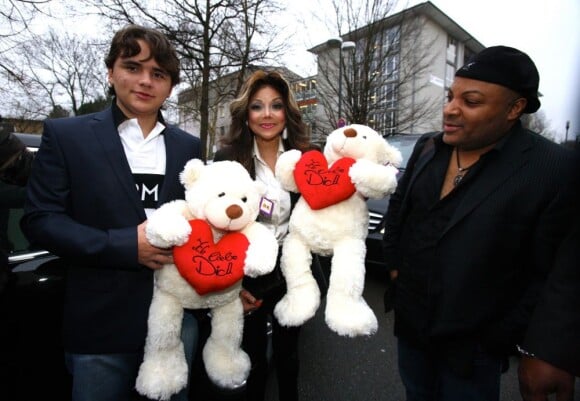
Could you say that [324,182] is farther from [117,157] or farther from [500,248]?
[117,157]

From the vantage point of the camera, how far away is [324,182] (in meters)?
1.62

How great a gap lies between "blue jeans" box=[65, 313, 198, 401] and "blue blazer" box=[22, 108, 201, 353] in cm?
5

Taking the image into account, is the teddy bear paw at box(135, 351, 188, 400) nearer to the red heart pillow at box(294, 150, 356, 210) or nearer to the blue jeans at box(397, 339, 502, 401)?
the red heart pillow at box(294, 150, 356, 210)

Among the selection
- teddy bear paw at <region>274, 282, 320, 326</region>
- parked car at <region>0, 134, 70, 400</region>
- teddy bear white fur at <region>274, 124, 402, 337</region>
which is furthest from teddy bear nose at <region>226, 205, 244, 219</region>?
parked car at <region>0, 134, 70, 400</region>

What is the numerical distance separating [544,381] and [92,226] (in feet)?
5.75

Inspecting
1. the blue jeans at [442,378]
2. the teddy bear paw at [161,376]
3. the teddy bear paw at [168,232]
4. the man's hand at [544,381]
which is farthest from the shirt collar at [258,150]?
the man's hand at [544,381]

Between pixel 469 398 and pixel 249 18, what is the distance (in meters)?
14.0

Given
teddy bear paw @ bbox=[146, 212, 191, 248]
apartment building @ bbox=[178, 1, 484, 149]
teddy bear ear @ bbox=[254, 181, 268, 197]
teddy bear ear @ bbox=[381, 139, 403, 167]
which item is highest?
apartment building @ bbox=[178, 1, 484, 149]

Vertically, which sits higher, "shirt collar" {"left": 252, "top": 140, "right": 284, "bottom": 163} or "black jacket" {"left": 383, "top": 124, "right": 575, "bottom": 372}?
"shirt collar" {"left": 252, "top": 140, "right": 284, "bottom": 163}

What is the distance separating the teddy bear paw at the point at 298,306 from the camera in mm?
1587

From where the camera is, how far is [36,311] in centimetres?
167

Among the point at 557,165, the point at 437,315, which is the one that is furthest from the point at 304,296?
the point at 557,165

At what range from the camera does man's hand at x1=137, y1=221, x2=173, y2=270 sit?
1.37m

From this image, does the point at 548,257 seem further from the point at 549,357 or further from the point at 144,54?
the point at 144,54
